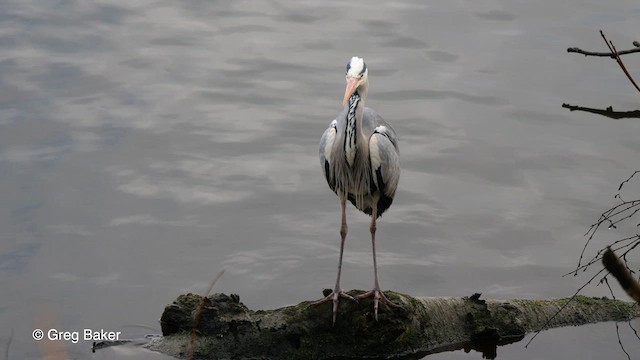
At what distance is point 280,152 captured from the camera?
10.8 meters

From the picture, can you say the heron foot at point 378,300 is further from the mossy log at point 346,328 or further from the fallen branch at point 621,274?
the fallen branch at point 621,274

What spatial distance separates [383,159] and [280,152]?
3.64 metres

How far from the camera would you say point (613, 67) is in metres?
12.5

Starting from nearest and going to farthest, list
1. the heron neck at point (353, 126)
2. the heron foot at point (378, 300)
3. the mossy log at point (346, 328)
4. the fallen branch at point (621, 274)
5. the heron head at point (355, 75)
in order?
1. the fallen branch at point (621, 274)
2. the mossy log at point (346, 328)
3. the heron foot at point (378, 300)
4. the heron head at point (355, 75)
5. the heron neck at point (353, 126)

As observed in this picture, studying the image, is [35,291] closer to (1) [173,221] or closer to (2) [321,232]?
(1) [173,221]

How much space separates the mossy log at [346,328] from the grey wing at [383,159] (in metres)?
1.00

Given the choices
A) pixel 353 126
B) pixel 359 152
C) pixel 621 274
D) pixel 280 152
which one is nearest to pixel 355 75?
pixel 353 126

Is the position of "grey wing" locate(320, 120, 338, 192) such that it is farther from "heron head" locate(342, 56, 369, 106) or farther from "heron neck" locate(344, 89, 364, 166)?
"heron head" locate(342, 56, 369, 106)

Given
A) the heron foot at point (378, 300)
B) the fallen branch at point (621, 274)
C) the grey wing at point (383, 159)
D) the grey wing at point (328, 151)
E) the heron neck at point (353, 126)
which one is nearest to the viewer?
the fallen branch at point (621, 274)

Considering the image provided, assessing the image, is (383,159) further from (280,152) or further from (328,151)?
(280,152)

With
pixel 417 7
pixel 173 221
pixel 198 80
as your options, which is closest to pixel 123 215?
pixel 173 221

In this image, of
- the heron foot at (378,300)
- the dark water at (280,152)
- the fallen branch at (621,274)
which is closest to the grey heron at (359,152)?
the heron foot at (378,300)

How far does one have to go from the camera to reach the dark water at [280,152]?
343 inches

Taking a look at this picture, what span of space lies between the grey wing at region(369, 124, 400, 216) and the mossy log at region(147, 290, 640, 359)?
3.27 ft
